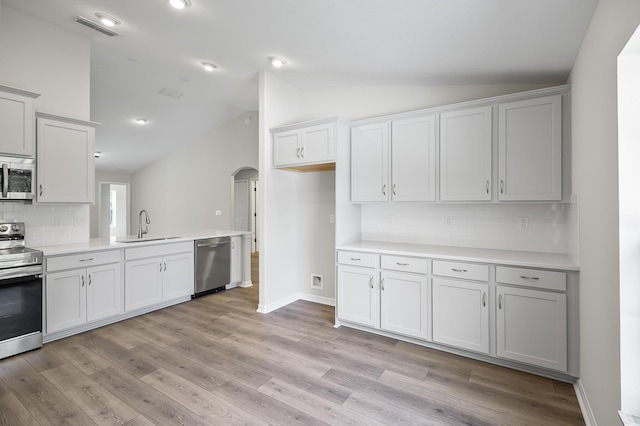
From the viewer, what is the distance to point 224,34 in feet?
9.95

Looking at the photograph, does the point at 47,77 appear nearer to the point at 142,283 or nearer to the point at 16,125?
the point at 16,125

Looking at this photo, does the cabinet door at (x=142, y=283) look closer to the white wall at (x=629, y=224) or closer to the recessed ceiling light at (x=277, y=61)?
the recessed ceiling light at (x=277, y=61)

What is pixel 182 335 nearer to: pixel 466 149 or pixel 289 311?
pixel 289 311

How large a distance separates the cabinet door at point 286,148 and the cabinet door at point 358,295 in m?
1.42

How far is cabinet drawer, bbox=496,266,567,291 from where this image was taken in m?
2.38

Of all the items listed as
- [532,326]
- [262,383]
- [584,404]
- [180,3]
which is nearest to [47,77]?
[180,3]

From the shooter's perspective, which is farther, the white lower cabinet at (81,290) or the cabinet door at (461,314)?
the white lower cabinet at (81,290)

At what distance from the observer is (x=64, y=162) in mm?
3301

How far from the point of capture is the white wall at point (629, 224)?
4.63 feet

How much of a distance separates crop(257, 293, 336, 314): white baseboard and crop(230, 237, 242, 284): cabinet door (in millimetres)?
1249

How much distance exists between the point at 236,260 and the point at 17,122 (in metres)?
3.12

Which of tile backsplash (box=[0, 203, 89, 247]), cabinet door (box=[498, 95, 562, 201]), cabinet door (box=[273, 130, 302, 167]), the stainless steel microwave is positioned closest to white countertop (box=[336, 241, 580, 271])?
cabinet door (box=[498, 95, 562, 201])

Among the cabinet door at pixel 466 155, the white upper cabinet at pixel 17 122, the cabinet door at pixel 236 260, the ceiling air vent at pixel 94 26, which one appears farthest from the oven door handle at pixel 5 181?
the cabinet door at pixel 466 155

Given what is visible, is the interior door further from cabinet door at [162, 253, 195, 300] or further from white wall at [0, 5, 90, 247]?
white wall at [0, 5, 90, 247]
